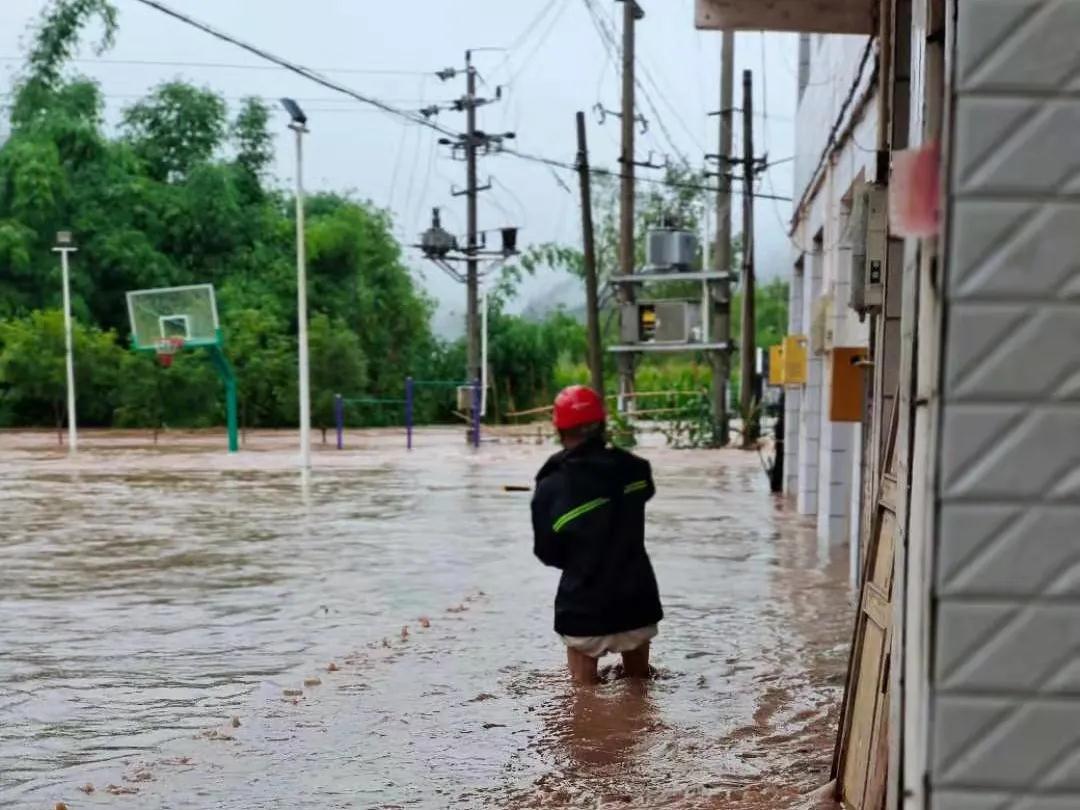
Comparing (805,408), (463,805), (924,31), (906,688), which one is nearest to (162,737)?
(463,805)

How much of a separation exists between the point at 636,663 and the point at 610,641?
46cm

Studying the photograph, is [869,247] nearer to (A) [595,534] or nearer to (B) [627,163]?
(A) [595,534]

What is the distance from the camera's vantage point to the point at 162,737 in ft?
19.6

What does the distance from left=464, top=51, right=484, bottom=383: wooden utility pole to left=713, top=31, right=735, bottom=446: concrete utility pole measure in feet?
25.8

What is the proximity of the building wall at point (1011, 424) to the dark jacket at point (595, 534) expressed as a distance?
3749 mm

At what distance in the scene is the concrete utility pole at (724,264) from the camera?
98.8 ft

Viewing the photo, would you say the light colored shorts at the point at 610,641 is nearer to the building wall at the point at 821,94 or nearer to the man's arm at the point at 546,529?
the man's arm at the point at 546,529

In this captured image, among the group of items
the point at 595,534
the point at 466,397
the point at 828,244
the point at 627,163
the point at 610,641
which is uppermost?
the point at 627,163

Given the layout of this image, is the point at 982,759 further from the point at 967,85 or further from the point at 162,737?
the point at 162,737

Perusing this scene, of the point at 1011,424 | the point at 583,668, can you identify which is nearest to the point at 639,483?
the point at 583,668

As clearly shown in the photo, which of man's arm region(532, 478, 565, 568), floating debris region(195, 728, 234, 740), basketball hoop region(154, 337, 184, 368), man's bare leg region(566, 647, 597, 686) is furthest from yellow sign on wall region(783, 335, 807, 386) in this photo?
basketball hoop region(154, 337, 184, 368)

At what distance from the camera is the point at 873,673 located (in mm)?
4246

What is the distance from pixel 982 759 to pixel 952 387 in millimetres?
715

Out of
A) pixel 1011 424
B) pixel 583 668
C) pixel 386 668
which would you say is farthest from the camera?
pixel 386 668
